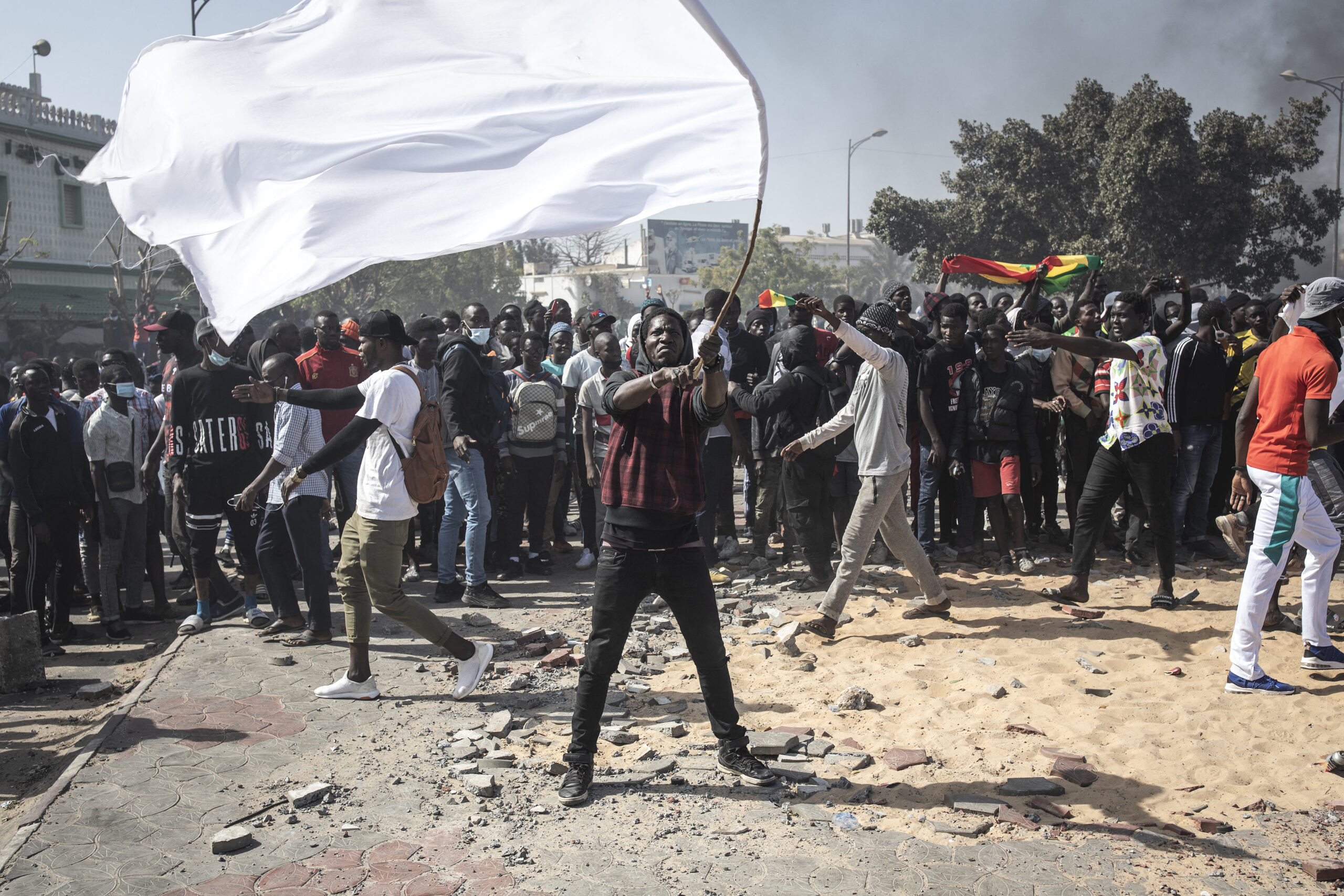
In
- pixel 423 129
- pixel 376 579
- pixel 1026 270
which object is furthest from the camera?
pixel 1026 270

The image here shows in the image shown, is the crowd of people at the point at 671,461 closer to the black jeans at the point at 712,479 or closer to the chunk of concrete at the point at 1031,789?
the black jeans at the point at 712,479

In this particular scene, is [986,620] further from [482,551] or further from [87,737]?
[87,737]

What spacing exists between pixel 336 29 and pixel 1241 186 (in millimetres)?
27492

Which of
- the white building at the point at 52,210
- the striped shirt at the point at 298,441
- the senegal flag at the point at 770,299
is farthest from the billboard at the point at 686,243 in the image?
the striped shirt at the point at 298,441

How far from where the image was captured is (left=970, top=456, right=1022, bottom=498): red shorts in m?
8.22

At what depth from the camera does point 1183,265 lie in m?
26.4

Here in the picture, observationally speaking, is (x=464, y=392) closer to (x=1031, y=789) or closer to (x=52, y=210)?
(x=1031, y=789)

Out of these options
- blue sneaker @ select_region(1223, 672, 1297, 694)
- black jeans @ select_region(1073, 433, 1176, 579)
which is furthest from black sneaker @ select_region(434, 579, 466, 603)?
blue sneaker @ select_region(1223, 672, 1297, 694)

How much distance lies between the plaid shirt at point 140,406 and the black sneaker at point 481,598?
118 inches

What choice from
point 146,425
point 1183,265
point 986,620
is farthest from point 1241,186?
point 146,425

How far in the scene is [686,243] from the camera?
114 m

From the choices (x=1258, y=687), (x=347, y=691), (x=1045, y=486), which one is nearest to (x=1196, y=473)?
(x=1045, y=486)

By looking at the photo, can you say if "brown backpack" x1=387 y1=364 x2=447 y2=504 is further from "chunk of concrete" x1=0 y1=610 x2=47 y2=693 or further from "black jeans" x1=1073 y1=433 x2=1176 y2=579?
"black jeans" x1=1073 y1=433 x2=1176 y2=579

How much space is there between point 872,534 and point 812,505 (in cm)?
119
